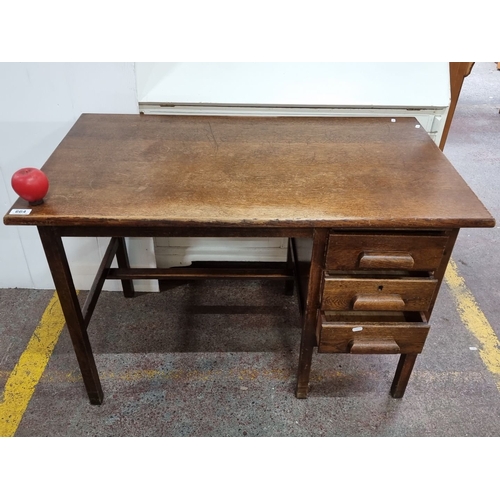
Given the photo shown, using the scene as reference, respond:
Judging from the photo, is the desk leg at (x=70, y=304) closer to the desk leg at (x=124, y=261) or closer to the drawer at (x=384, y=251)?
the desk leg at (x=124, y=261)

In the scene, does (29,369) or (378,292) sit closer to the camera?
(378,292)

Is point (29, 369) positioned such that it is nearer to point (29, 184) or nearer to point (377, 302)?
point (29, 184)

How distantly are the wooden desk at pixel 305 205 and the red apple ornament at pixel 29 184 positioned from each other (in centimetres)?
4

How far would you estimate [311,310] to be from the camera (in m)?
1.43

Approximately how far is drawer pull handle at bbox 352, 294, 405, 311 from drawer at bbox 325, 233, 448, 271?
103mm

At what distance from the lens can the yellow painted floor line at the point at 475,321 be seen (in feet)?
6.03

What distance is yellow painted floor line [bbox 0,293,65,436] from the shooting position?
62.5 inches

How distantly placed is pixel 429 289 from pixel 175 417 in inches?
38.9

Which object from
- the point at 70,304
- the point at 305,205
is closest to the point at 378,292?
the point at 305,205

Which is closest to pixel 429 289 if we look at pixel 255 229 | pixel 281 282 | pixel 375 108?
pixel 255 229

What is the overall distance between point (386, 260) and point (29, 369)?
145 cm

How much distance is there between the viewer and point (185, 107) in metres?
1.73

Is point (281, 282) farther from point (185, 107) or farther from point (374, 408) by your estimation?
point (185, 107)

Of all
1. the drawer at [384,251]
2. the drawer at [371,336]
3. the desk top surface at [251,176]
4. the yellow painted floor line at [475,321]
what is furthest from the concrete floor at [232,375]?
the desk top surface at [251,176]
